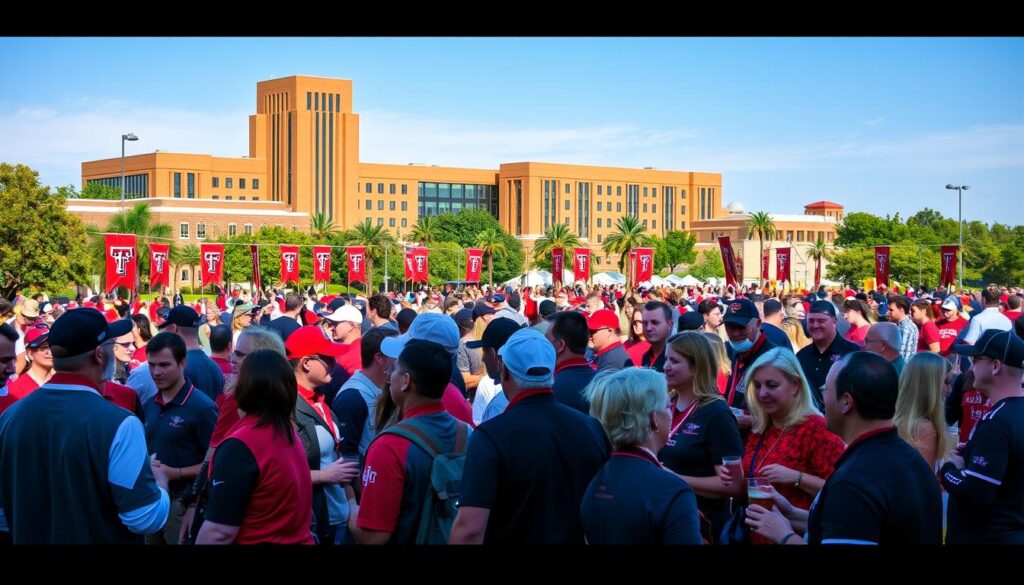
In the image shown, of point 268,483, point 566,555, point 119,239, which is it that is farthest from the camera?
point 119,239

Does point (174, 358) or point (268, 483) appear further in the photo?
point (174, 358)

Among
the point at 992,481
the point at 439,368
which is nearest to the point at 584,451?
the point at 439,368

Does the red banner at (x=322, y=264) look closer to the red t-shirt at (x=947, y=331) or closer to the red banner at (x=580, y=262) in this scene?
the red banner at (x=580, y=262)

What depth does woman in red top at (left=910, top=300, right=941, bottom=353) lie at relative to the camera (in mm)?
12961

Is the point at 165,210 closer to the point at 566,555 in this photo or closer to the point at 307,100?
the point at 307,100

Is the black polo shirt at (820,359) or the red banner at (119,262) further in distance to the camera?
the red banner at (119,262)

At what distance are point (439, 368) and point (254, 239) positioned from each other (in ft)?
385

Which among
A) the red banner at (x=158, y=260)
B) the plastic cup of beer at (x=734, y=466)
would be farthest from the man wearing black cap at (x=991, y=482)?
the red banner at (x=158, y=260)

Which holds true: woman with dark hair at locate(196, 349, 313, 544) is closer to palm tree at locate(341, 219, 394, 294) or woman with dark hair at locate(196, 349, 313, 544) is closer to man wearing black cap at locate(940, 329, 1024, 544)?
man wearing black cap at locate(940, 329, 1024, 544)

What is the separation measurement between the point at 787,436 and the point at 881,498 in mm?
1605

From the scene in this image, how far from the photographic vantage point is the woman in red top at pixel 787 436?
5.00 m

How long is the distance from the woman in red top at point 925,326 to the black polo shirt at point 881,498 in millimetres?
9725

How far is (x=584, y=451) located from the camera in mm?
4359

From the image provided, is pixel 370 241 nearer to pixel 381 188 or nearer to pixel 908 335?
pixel 381 188
